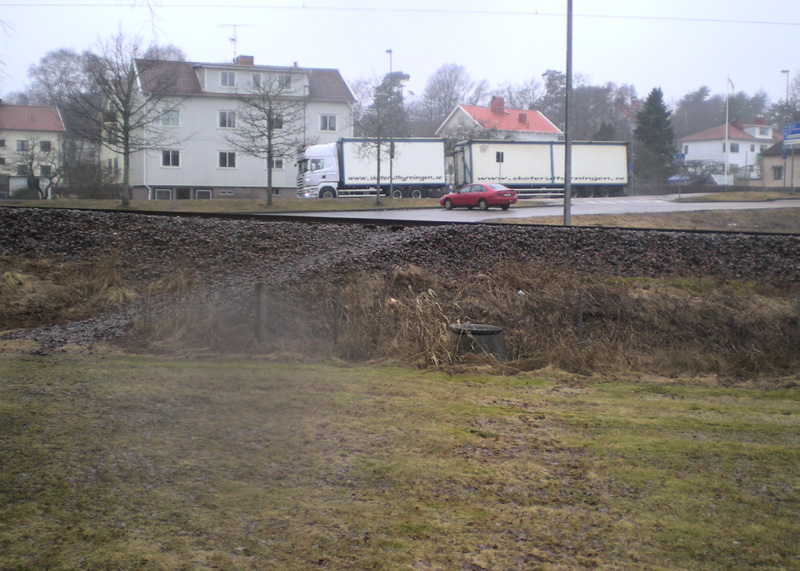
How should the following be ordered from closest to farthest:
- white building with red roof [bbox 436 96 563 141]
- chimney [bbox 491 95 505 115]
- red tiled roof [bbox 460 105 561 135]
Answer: white building with red roof [bbox 436 96 563 141]
red tiled roof [bbox 460 105 561 135]
chimney [bbox 491 95 505 115]

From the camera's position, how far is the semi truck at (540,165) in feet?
142

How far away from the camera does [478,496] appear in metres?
5.59

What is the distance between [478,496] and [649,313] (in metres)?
8.45

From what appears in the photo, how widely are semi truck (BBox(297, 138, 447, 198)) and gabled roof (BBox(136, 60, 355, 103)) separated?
30.0 ft

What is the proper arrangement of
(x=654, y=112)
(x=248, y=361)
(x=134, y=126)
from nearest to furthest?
(x=248, y=361), (x=134, y=126), (x=654, y=112)

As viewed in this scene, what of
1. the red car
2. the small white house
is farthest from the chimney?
the red car

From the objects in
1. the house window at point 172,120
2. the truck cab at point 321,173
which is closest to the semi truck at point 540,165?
the truck cab at point 321,173

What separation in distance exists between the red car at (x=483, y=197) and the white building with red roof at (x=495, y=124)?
18327mm

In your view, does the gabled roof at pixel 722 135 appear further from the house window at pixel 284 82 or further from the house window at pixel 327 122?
the house window at pixel 284 82

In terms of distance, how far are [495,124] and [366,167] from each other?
24145mm

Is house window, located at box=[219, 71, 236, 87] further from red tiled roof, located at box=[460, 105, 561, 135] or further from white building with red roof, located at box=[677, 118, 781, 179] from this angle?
white building with red roof, located at box=[677, 118, 781, 179]

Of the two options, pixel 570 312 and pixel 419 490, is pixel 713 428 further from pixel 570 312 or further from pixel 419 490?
pixel 570 312

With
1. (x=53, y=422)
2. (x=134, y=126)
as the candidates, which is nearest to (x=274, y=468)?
(x=53, y=422)

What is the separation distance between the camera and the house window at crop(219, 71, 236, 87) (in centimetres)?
5075
